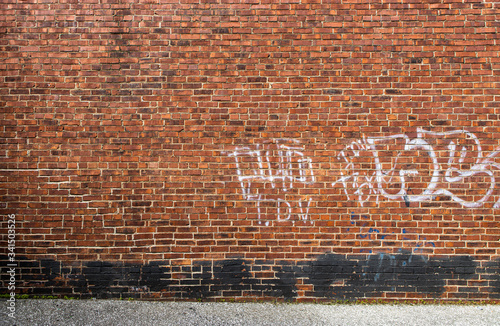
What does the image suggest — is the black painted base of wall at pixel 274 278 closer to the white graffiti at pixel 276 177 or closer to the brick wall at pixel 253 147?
the brick wall at pixel 253 147

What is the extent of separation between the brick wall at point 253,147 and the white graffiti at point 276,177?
0.7 inches

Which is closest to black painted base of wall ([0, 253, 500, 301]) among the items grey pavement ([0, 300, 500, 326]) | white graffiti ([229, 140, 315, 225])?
grey pavement ([0, 300, 500, 326])

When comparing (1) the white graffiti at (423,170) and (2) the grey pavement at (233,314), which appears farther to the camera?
(1) the white graffiti at (423,170)

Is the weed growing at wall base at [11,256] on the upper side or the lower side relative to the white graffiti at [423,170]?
lower

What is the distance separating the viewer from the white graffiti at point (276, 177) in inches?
165

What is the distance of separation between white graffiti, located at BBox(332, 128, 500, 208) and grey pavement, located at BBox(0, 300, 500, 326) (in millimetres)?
1235

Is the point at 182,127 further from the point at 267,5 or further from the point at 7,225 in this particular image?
the point at 7,225

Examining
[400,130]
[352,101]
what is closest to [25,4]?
[352,101]

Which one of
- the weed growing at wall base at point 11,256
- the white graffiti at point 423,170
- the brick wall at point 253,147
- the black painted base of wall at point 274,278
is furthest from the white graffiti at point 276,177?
the weed growing at wall base at point 11,256

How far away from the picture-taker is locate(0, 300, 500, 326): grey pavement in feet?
12.2

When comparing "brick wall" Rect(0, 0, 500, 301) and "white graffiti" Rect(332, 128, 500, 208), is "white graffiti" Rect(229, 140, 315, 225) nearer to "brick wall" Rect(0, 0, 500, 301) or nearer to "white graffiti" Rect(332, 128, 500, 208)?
"brick wall" Rect(0, 0, 500, 301)

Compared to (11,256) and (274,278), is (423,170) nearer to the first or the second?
(274,278)

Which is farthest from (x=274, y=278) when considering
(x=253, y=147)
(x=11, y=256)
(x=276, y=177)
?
(x=11, y=256)

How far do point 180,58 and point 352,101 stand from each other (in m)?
2.12
